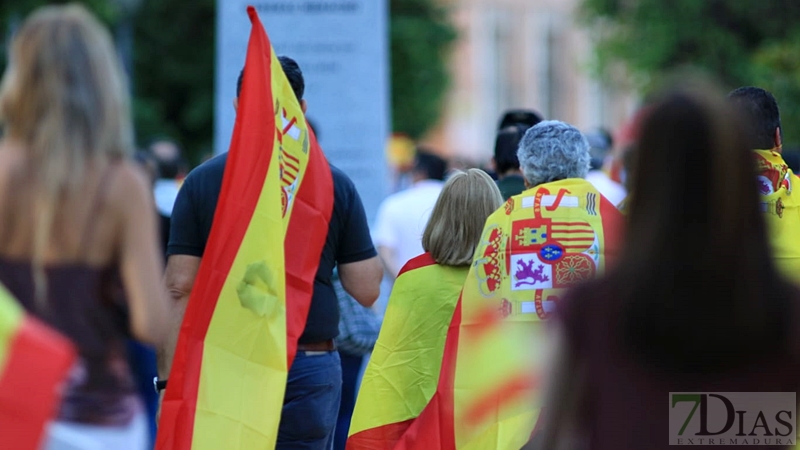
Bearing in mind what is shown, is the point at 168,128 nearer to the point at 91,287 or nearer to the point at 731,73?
the point at 731,73

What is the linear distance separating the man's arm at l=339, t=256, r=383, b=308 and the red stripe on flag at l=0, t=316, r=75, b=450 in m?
2.62

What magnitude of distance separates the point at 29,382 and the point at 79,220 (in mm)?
410

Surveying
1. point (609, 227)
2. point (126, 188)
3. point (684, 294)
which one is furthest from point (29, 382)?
point (609, 227)

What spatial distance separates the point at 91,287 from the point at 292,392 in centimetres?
220

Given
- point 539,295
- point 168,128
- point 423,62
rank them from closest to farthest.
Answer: point 539,295
point 168,128
point 423,62

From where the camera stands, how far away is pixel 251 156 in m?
5.38

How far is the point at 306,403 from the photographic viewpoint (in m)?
5.63

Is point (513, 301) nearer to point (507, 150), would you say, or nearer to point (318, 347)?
point (318, 347)

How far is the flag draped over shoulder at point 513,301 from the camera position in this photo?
5.20 metres

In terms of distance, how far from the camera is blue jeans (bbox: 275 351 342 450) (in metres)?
5.62

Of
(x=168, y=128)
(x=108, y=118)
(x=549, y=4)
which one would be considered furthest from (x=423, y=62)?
(x=549, y=4)

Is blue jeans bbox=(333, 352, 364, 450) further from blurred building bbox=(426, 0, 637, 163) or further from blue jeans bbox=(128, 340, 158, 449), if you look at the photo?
blurred building bbox=(426, 0, 637, 163)
